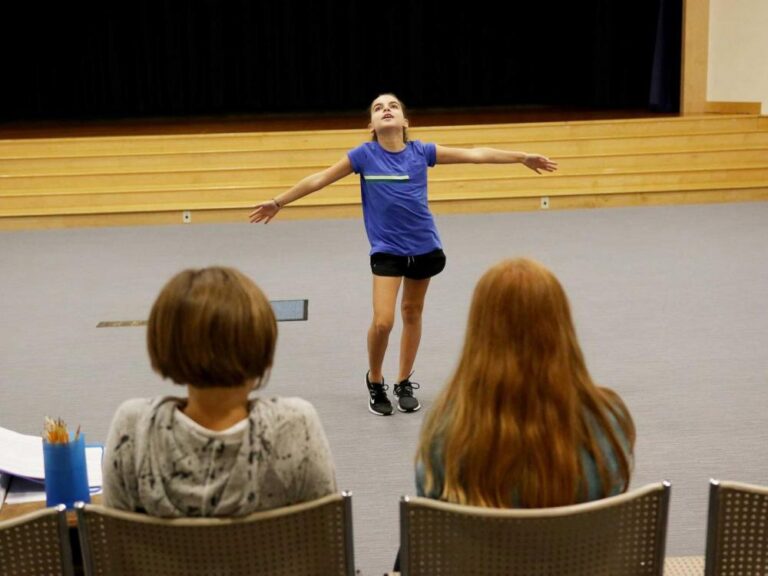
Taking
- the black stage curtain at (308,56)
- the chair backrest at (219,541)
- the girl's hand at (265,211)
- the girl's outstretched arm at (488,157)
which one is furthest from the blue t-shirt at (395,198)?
the black stage curtain at (308,56)

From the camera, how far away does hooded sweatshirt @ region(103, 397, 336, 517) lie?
162cm

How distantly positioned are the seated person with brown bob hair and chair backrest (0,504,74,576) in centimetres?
13

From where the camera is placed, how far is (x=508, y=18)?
47.5ft

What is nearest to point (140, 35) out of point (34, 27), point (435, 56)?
point (34, 27)

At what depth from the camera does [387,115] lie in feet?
12.2

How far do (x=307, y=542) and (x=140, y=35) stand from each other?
531 inches

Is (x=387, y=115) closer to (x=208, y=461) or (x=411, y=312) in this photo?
(x=411, y=312)

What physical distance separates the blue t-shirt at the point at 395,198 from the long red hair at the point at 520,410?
79.4 inches

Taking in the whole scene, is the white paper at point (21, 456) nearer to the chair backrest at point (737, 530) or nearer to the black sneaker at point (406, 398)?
the chair backrest at point (737, 530)

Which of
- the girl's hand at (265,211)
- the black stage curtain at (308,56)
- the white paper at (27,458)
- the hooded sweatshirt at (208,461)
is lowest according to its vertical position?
the white paper at (27,458)

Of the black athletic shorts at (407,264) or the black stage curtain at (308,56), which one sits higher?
the black stage curtain at (308,56)

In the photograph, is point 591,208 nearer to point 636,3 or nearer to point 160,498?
point 636,3

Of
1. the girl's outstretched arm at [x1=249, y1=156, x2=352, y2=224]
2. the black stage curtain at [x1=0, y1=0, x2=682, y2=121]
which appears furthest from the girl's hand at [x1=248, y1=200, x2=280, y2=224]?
the black stage curtain at [x1=0, y1=0, x2=682, y2=121]

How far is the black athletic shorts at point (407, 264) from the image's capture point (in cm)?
379
